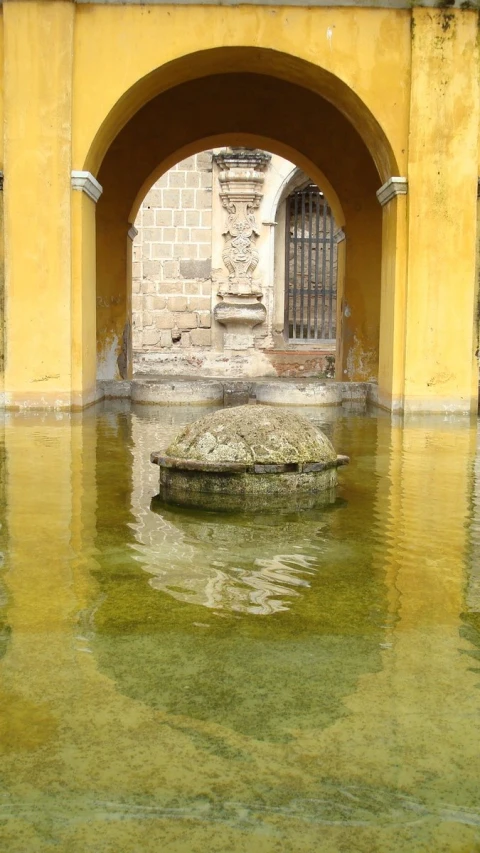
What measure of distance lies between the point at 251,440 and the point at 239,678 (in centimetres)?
240

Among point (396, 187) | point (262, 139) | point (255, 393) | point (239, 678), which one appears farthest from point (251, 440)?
point (262, 139)

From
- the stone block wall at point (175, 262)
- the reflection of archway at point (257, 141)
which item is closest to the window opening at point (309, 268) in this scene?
the stone block wall at point (175, 262)

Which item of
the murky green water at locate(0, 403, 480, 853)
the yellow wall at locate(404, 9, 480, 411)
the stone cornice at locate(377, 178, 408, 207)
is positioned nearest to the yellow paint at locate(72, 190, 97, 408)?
the stone cornice at locate(377, 178, 408, 207)

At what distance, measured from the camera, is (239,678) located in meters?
2.65

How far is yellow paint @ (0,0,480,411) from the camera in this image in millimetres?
9328

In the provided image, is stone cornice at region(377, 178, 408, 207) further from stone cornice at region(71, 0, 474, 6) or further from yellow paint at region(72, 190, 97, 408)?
yellow paint at region(72, 190, 97, 408)

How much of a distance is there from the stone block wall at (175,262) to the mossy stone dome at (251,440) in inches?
508

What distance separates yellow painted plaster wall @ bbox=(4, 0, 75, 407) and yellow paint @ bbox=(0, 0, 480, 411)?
0.04ft

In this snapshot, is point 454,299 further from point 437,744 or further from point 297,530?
point 437,744

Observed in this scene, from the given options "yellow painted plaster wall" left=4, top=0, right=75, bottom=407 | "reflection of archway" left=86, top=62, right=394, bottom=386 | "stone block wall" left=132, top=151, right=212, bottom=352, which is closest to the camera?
"yellow painted plaster wall" left=4, top=0, right=75, bottom=407

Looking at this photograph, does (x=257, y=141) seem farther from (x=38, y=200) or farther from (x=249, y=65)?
(x=38, y=200)

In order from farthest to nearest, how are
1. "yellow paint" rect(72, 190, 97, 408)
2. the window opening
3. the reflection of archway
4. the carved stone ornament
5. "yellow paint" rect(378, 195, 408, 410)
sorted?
the window opening, the carved stone ornament, the reflection of archway, "yellow paint" rect(378, 195, 408, 410), "yellow paint" rect(72, 190, 97, 408)

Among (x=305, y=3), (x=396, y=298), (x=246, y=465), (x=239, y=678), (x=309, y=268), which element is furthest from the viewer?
(x=309, y=268)

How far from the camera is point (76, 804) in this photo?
2.00m
